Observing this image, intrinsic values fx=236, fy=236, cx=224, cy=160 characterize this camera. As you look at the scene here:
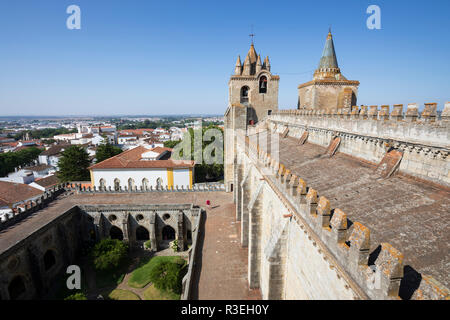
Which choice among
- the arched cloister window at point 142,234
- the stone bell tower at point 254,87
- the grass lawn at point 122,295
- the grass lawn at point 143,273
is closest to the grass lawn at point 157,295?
the grass lawn at point 122,295

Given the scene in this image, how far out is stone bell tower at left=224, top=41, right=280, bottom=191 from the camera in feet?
98.1

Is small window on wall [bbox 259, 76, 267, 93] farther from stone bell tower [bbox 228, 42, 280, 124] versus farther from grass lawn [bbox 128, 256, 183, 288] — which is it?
grass lawn [bbox 128, 256, 183, 288]

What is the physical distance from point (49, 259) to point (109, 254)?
5.69 meters

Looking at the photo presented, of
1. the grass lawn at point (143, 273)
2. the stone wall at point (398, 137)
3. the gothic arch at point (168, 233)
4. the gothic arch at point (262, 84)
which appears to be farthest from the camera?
the gothic arch at point (262, 84)

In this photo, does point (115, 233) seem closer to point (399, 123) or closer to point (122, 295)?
point (122, 295)

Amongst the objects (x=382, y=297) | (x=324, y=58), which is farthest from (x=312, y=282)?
(x=324, y=58)

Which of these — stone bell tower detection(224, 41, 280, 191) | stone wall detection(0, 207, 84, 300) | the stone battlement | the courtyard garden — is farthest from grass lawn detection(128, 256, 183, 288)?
the stone battlement

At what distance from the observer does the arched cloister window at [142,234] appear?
2657 centimetres

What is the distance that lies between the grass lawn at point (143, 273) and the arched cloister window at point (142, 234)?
3.70 meters

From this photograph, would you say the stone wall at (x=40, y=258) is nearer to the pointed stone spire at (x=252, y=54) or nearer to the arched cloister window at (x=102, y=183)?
the arched cloister window at (x=102, y=183)

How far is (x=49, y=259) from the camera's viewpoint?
2186cm

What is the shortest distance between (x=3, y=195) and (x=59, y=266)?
517 inches

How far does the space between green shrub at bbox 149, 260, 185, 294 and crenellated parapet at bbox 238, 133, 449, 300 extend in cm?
1396

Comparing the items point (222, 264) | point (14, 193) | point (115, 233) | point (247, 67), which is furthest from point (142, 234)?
point (247, 67)
